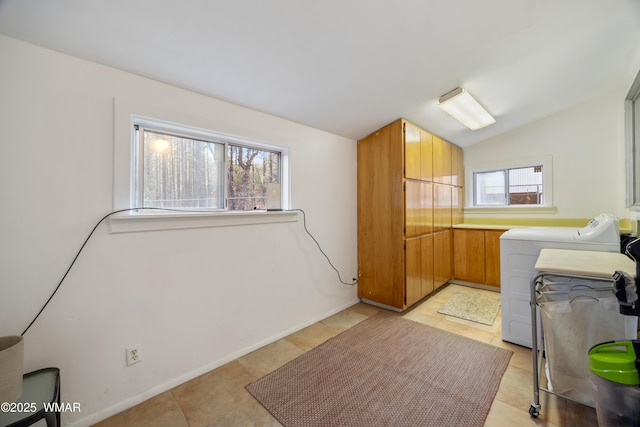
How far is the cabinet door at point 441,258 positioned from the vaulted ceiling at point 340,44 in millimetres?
1852

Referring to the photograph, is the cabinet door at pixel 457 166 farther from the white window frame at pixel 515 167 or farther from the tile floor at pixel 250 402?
the tile floor at pixel 250 402

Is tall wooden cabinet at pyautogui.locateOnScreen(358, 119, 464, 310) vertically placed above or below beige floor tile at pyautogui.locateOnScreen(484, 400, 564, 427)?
above

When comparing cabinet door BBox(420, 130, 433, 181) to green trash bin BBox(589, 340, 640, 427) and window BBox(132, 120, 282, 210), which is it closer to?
window BBox(132, 120, 282, 210)

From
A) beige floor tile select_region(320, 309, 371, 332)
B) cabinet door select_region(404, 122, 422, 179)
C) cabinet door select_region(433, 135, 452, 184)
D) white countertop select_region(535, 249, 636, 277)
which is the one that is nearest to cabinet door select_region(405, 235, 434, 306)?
beige floor tile select_region(320, 309, 371, 332)

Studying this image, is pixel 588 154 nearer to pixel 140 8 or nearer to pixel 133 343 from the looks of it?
pixel 140 8

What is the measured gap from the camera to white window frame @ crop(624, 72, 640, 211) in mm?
2449

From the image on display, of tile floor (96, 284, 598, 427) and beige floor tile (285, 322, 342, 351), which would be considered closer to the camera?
tile floor (96, 284, 598, 427)

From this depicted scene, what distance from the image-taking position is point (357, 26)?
4.98ft

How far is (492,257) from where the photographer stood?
357 centimetres

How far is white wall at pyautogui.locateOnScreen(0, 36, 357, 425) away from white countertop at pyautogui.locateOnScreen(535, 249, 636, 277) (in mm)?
Answer: 1997

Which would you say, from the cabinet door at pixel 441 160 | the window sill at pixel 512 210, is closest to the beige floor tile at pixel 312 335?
the cabinet door at pixel 441 160

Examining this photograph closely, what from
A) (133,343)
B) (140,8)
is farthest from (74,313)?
(140,8)

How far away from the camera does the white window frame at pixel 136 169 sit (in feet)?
4.99

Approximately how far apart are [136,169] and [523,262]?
313 cm
